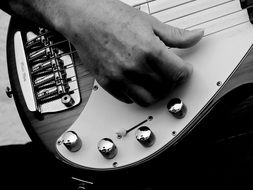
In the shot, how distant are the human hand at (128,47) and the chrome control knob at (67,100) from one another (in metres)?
0.13

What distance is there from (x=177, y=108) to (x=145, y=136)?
0.08 meters

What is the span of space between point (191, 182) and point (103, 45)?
0.50 metres

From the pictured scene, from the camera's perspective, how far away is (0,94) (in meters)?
1.41

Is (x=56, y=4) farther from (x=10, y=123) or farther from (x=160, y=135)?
(x=10, y=123)

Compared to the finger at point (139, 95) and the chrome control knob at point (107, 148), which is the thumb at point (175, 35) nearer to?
the finger at point (139, 95)

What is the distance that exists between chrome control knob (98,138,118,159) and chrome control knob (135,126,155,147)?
6 centimetres

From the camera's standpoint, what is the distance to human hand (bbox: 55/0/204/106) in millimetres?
657

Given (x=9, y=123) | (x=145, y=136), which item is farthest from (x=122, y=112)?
(x=9, y=123)

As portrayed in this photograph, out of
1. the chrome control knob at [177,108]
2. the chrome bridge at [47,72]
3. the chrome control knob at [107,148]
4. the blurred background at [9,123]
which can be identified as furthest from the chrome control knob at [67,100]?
the blurred background at [9,123]

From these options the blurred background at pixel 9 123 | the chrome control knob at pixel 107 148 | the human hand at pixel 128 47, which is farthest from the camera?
the blurred background at pixel 9 123

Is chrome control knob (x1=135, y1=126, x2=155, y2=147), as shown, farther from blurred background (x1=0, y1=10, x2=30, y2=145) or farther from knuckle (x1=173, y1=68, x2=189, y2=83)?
blurred background (x1=0, y1=10, x2=30, y2=145)

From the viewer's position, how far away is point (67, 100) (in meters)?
0.84

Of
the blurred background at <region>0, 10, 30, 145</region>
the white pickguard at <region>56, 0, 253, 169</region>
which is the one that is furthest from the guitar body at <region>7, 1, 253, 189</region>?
the blurred background at <region>0, 10, 30, 145</region>

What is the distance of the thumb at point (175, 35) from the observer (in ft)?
2.23
